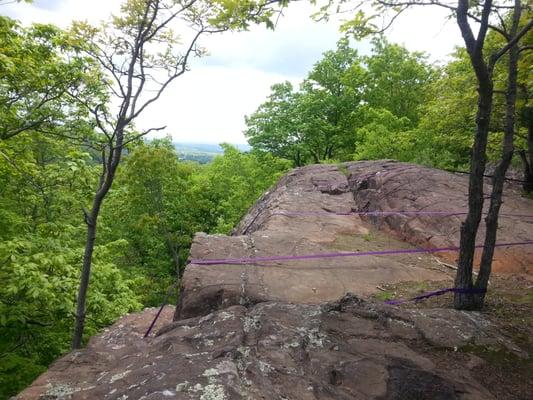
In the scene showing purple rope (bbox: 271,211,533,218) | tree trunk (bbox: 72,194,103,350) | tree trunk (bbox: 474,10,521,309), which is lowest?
tree trunk (bbox: 72,194,103,350)

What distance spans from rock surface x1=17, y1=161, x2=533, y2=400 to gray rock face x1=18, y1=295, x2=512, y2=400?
0.03 feet

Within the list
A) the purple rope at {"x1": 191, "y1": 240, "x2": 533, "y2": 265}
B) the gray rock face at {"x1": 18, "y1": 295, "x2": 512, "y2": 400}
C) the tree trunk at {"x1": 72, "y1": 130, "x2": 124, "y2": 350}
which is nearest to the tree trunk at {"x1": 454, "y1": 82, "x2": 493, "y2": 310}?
the gray rock face at {"x1": 18, "y1": 295, "x2": 512, "y2": 400}

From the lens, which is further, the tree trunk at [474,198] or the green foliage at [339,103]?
the green foliage at [339,103]

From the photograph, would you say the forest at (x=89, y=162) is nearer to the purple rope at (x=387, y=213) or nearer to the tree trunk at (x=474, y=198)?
the tree trunk at (x=474, y=198)

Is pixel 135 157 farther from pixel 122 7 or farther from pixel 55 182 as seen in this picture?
pixel 122 7

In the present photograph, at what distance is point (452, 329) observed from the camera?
384cm

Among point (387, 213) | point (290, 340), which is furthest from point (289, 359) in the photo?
point (387, 213)

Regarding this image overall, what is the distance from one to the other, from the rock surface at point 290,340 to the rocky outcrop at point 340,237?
0.09ft

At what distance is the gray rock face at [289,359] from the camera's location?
2.71 m

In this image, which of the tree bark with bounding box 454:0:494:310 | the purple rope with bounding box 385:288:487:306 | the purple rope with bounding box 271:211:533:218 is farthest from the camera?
the purple rope with bounding box 271:211:533:218

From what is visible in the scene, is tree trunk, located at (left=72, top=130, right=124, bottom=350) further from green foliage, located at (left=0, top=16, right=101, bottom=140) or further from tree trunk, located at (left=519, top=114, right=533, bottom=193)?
tree trunk, located at (left=519, top=114, right=533, bottom=193)

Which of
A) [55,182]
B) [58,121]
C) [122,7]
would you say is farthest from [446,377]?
[58,121]

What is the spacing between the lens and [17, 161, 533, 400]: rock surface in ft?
9.18

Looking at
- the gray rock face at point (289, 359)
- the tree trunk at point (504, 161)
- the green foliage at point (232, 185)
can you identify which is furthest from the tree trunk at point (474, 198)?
the green foliage at point (232, 185)
